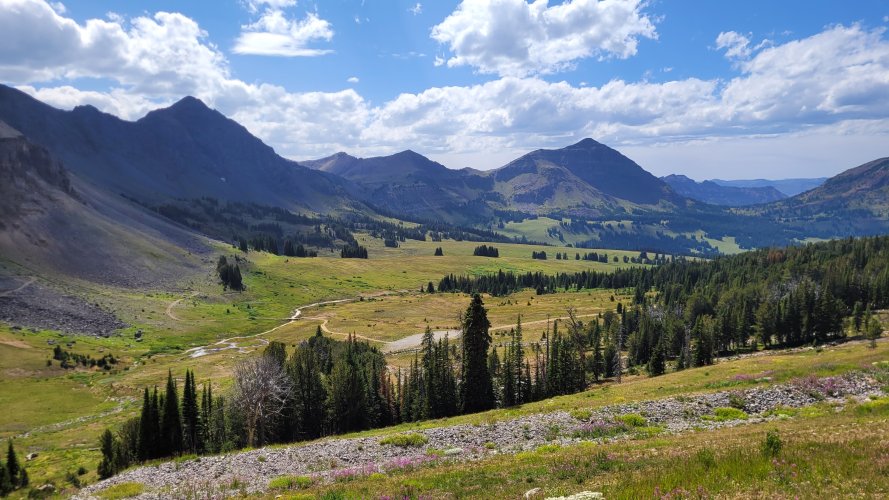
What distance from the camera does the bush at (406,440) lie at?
4372 cm

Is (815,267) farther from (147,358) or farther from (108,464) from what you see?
(147,358)

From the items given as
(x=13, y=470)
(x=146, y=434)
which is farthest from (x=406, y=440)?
(x=13, y=470)

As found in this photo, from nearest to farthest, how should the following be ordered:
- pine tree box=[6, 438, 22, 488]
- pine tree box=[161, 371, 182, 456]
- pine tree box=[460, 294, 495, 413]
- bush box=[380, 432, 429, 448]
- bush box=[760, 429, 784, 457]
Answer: bush box=[760, 429, 784, 457]
bush box=[380, 432, 429, 448]
pine tree box=[6, 438, 22, 488]
pine tree box=[161, 371, 182, 456]
pine tree box=[460, 294, 495, 413]

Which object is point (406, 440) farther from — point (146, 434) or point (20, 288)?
point (20, 288)

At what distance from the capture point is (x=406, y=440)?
4416cm

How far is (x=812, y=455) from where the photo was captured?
19578 millimetres

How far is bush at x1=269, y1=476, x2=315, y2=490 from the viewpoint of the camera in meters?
31.7

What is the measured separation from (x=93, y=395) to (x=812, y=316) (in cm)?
17835

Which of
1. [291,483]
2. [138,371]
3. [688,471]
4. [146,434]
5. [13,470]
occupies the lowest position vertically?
[138,371]

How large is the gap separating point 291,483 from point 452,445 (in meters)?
14.7

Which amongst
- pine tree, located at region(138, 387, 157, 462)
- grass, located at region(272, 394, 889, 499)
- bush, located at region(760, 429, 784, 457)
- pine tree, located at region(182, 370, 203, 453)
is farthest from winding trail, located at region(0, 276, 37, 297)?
bush, located at region(760, 429, 784, 457)

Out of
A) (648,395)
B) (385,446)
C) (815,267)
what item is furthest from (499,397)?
(815,267)

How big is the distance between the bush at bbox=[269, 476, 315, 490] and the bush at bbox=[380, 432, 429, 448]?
1174 cm

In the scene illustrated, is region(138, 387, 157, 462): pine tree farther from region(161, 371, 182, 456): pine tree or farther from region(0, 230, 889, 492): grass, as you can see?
region(0, 230, 889, 492): grass
